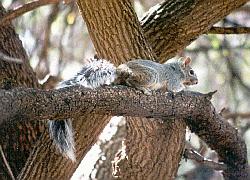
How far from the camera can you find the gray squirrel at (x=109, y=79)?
8.16ft

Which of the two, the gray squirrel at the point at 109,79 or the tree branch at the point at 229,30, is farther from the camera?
the tree branch at the point at 229,30

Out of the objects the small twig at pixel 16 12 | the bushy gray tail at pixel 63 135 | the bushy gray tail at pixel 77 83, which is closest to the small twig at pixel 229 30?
the small twig at pixel 16 12

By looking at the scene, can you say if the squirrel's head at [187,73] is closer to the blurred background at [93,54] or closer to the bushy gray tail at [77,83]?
the blurred background at [93,54]

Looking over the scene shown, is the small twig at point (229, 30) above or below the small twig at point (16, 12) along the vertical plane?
below

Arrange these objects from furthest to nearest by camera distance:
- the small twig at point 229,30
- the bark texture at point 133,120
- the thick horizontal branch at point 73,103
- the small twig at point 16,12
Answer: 1. the small twig at point 229,30
2. the small twig at point 16,12
3. the bark texture at point 133,120
4. the thick horizontal branch at point 73,103

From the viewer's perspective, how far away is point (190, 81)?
3787 mm

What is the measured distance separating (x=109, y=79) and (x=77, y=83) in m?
0.14

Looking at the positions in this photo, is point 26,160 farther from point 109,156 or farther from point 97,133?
point 109,156

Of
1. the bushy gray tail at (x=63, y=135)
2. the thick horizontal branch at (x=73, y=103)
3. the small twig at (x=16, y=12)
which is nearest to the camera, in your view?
the thick horizontal branch at (x=73, y=103)

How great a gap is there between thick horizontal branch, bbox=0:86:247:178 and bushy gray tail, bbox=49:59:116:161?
0.12 meters

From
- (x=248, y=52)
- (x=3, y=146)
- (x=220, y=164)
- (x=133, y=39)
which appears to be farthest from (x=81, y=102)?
(x=248, y=52)

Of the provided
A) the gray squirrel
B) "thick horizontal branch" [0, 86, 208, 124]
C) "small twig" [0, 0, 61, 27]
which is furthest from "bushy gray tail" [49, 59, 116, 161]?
"small twig" [0, 0, 61, 27]

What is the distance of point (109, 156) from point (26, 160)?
2.79 feet

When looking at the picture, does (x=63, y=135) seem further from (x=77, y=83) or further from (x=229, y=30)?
(x=229, y=30)
